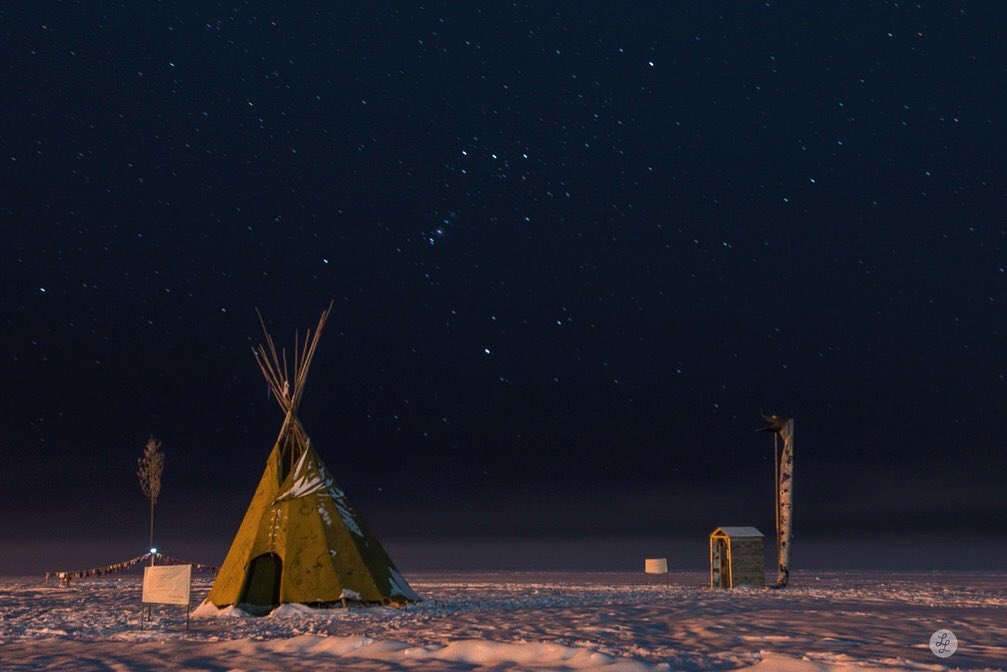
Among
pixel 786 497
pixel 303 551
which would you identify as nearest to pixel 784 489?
pixel 786 497

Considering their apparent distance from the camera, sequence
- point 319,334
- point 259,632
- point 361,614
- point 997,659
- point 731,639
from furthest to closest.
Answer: point 319,334, point 361,614, point 259,632, point 731,639, point 997,659

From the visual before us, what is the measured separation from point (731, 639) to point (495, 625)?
3.98 metres

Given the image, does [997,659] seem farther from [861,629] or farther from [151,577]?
[151,577]

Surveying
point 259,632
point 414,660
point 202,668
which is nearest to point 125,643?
point 259,632

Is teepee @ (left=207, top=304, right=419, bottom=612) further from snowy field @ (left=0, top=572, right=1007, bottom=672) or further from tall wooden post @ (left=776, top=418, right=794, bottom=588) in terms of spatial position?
tall wooden post @ (left=776, top=418, right=794, bottom=588)

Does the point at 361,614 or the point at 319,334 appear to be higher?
the point at 319,334

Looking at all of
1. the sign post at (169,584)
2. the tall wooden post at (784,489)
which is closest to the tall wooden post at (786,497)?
the tall wooden post at (784,489)

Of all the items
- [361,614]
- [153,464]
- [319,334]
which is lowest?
[361,614]

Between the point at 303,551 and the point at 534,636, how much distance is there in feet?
22.3

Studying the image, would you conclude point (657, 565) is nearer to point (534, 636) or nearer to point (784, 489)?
point (784, 489)

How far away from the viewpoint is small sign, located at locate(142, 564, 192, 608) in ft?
46.8

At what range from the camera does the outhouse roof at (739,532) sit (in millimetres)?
26375

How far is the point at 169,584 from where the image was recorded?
14508mm

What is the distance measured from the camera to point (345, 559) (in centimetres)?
1811
